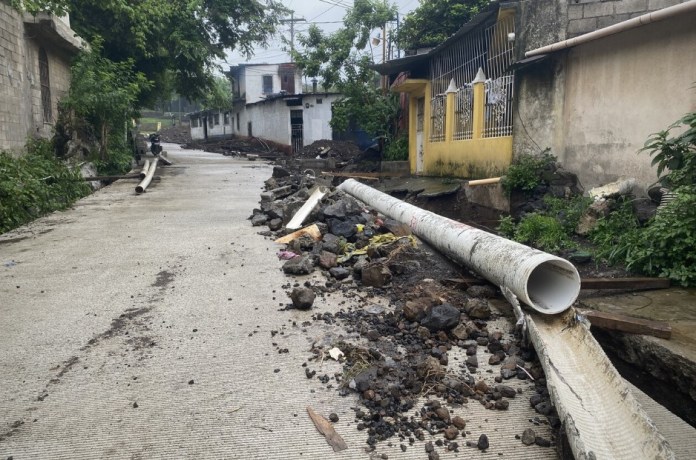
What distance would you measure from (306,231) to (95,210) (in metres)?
4.39

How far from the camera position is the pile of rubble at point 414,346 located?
232 cm

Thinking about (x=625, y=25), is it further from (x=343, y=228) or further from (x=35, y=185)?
(x=35, y=185)

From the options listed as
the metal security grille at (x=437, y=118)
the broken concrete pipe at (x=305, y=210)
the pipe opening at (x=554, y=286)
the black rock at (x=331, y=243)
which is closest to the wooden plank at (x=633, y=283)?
the pipe opening at (x=554, y=286)

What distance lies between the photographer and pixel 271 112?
2908 centimetres

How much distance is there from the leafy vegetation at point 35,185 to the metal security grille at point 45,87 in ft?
4.77

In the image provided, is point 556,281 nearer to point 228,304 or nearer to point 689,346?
point 689,346

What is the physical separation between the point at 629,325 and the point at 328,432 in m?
2.10

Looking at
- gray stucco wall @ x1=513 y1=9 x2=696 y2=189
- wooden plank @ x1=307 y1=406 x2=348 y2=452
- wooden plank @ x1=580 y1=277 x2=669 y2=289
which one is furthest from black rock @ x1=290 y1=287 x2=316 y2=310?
gray stucco wall @ x1=513 y1=9 x2=696 y2=189

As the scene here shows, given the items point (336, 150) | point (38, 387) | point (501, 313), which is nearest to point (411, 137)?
point (336, 150)

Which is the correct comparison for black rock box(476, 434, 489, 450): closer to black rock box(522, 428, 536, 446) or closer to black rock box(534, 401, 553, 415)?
black rock box(522, 428, 536, 446)

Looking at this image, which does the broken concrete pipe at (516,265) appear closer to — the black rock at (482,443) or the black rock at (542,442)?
the black rock at (542,442)

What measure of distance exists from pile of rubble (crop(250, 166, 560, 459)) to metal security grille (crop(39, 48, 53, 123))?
9396 millimetres

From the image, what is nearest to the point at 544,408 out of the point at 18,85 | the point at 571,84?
the point at 571,84

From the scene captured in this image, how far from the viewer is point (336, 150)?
938 inches
